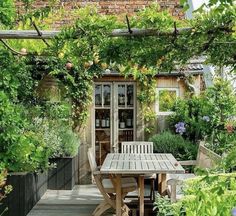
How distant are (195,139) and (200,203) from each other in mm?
7402

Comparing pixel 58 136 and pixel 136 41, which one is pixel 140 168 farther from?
pixel 58 136

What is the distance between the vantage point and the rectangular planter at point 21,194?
6215mm

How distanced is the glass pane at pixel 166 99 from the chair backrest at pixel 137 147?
5.37 feet

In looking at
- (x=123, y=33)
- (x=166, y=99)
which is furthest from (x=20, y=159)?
(x=166, y=99)

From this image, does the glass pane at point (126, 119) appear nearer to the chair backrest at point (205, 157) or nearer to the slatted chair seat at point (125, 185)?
the chair backrest at point (205, 157)

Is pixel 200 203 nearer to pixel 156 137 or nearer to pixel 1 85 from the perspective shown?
pixel 1 85

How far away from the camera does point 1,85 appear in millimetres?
5098

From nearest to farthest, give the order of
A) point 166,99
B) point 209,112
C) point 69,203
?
1. point 69,203
2. point 209,112
3. point 166,99

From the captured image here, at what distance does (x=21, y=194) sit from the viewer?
6.53 metres

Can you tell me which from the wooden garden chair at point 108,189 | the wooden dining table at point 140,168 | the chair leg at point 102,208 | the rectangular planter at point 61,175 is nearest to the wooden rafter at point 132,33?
the wooden dining table at point 140,168

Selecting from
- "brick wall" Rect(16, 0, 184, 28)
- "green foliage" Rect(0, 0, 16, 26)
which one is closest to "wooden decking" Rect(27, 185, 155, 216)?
"green foliage" Rect(0, 0, 16, 26)

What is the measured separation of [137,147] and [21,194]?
2.74 metres

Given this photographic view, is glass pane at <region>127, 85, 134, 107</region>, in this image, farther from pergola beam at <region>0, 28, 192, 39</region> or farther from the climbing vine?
pergola beam at <region>0, 28, 192, 39</region>

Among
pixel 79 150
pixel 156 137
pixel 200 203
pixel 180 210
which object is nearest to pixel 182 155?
pixel 156 137
